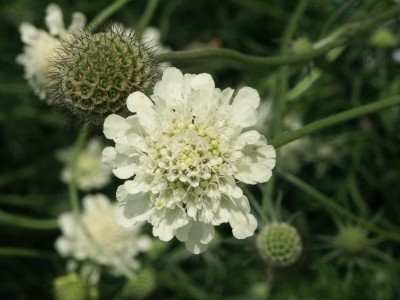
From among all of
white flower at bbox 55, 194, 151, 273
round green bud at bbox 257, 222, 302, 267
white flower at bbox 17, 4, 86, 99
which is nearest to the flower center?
round green bud at bbox 257, 222, 302, 267

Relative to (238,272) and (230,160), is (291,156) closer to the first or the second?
(238,272)

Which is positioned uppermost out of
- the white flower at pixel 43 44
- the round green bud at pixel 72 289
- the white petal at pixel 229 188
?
the white flower at pixel 43 44

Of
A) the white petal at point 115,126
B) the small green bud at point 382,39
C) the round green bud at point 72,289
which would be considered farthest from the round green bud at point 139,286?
the small green bud at point 382,39

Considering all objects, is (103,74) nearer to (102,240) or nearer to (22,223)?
(22,223)

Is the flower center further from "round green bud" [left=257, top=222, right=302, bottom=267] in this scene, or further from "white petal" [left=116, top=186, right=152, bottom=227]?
"round green bud" [left=257, top=222, right=302, bottom=267]

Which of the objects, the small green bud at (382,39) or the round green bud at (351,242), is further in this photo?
the small green bud at (382,39)

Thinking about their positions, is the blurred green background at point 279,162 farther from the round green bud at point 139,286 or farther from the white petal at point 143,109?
the white petal at point 143,109
